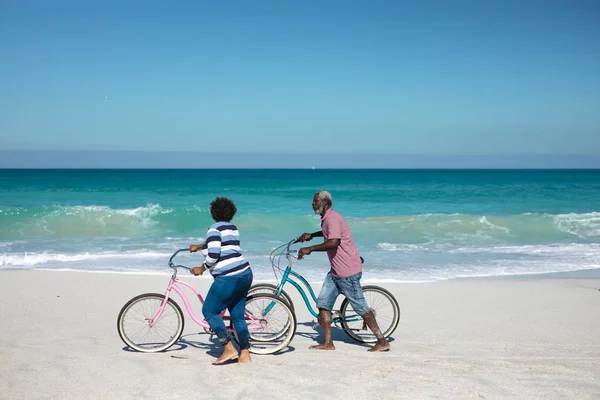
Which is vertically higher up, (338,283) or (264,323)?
(338,283)

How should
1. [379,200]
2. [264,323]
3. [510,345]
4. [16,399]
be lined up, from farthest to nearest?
[379,200] → [510,345] → [264,323] → [16,399]

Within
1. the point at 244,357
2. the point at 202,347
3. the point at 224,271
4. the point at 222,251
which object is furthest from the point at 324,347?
the point at 222,251

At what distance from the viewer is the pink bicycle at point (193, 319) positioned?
5.49m

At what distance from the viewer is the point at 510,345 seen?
6.08m

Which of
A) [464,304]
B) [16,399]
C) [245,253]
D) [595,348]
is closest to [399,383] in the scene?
[595,348]

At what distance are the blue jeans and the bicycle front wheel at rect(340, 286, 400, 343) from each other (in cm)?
127

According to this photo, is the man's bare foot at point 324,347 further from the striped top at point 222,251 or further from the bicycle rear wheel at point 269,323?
the striped top at point 222,251

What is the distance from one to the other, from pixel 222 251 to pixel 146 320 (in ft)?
4.32

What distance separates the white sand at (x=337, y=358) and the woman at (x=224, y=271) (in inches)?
15.5

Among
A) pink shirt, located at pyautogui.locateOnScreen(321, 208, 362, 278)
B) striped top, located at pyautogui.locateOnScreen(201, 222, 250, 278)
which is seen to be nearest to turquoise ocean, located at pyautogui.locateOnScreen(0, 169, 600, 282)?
pink shirt, located at pyautogui.locateOnScreen(321, 208, 362, 278)

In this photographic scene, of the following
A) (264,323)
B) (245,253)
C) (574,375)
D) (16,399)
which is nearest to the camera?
(16,399)

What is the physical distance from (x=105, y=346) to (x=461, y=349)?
369cm

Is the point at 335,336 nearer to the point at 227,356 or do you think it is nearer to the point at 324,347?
the point at 324,347

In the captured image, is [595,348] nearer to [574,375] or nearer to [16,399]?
[574,375]
